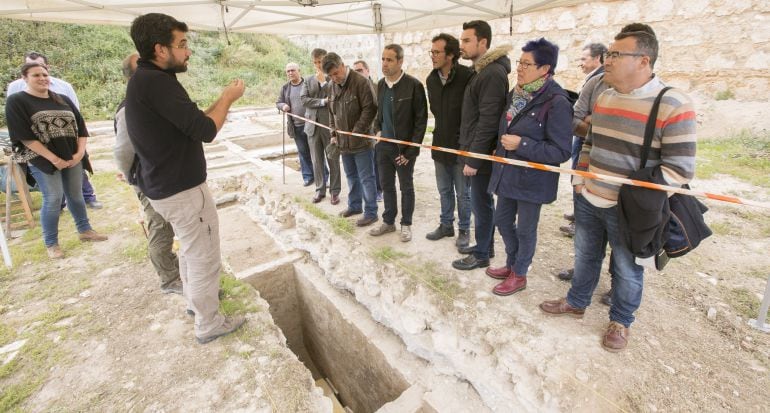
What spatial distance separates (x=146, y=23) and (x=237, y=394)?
7.69 ft

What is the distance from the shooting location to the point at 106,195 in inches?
237

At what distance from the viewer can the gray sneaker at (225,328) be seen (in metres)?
2.87

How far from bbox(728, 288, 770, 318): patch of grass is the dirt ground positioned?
1 cm

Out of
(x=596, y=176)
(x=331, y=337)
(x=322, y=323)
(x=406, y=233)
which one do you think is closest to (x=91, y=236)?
(x=322, y=323)

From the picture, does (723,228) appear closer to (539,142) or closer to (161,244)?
(539,142)

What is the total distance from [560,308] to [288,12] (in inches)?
223

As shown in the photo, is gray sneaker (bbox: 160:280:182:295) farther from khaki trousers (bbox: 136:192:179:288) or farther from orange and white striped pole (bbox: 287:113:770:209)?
orange and white striped pole (bbox: 287:113:770:209)

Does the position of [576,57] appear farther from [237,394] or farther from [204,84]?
[204,84]

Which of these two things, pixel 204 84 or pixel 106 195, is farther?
pixel 204 84

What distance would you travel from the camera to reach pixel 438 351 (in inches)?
111

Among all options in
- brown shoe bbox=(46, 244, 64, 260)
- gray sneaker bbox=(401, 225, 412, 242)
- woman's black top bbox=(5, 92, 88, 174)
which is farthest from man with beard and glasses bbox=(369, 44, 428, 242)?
brown shoe bbox=(46, 244, 64, 260)

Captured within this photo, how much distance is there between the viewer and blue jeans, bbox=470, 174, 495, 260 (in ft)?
10.4

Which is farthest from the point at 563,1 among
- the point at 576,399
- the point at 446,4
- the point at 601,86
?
the point at 576,399

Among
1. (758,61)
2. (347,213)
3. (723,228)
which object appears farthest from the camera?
(758,61)
